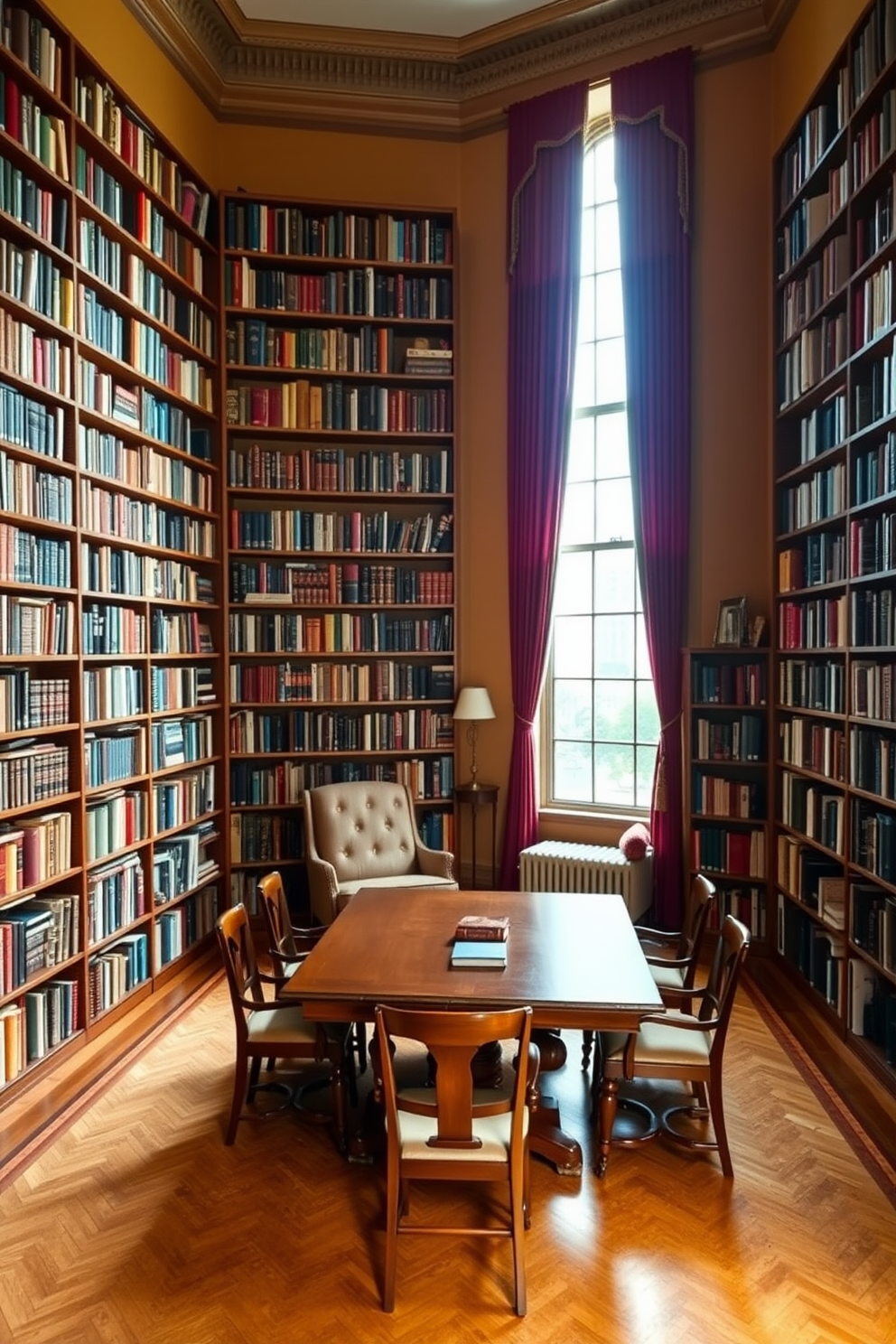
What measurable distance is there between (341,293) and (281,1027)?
13.8 ft

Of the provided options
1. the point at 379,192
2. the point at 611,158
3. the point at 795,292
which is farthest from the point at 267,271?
the point at 795,292

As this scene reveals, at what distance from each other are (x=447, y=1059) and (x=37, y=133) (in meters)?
3.72

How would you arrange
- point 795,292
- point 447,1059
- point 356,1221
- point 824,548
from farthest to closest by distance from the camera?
point 795,292, point 824,548, point 356,1221, point 447,1059

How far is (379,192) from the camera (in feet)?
18.2

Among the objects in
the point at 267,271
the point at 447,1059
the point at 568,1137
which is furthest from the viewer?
the point at 267,271

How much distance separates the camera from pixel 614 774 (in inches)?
215

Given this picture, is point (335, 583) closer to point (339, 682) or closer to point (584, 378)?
point (339, 682)

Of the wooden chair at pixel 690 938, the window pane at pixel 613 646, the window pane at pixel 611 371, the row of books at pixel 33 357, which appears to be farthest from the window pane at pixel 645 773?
the row of books at pixel 33 357

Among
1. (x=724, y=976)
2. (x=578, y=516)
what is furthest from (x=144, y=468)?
(x=724, y=976)

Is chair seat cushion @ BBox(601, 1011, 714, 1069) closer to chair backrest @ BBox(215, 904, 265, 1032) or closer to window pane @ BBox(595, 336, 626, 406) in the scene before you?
chair backrest @ BBox(215, 904, 265, 1032)

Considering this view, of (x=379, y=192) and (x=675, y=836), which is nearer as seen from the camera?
(x=675, y=836)

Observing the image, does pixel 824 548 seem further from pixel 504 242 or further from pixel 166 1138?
pixel 166 1138

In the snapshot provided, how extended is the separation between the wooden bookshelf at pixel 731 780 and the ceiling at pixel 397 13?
3913mm

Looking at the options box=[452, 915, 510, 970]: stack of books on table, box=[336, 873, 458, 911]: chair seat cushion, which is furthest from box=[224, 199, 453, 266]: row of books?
box=[452, 915, 510, 970]: stack of books on table
